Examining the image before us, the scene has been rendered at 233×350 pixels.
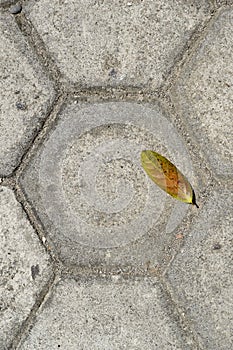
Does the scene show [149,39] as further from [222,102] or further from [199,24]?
[222,102]

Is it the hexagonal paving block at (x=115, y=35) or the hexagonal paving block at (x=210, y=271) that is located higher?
the hexagonal paving block at (x=115, y=35)

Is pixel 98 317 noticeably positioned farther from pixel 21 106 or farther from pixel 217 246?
pixel 21 106

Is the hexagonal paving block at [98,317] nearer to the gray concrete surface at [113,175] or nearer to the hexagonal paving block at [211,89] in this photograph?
the gray concrete surface at [113,175]

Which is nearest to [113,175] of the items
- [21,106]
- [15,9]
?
[21,106]

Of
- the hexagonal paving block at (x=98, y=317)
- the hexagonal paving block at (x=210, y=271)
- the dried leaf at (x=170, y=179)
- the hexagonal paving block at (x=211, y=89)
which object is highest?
the hexagonal paving block at (x=211, y=89)

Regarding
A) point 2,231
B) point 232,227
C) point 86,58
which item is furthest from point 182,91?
point 2,231

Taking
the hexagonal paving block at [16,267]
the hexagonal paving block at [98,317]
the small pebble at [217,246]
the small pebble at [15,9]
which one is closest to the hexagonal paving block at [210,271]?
the small pebble at [217,246]

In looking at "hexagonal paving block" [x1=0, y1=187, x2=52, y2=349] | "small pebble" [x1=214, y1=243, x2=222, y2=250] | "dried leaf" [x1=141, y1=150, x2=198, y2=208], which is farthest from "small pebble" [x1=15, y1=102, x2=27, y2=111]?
"small pebble" [x1=214, y1=243, x2=222, y2=250]

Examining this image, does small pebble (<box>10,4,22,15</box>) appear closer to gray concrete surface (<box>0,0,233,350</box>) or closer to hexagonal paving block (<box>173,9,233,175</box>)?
gray concrete surface (<box>0,0,233,350</box>)
